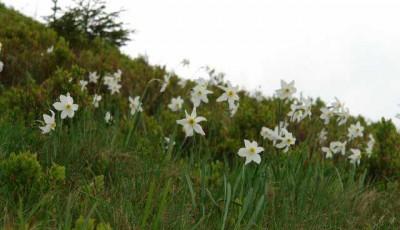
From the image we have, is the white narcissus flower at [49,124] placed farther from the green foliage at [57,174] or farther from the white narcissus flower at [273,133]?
the white narcissus flower at [273,133]

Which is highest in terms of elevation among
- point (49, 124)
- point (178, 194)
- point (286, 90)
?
point (286, 90)

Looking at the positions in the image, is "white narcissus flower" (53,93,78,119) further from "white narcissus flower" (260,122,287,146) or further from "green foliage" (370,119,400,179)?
"green foliage" (370,119,400,179)

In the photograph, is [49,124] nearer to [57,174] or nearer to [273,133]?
[57,174]

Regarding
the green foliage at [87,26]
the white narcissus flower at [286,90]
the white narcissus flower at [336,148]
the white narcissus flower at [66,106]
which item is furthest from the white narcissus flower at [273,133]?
the green foliage at [87,26]

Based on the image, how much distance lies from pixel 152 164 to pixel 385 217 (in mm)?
2161

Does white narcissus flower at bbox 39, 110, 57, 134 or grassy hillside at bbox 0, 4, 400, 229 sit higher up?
white narcissus flower at bbox 39, 110, 57, 134

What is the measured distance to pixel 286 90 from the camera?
504 cm

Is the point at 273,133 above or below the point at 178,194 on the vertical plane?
above

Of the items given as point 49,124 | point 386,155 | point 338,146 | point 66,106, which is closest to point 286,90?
point 338,146

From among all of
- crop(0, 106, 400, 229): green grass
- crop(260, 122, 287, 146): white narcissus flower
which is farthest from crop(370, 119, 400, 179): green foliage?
crop(260, 122, 287, 146): white narcissus flower

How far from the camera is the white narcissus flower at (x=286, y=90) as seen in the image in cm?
502

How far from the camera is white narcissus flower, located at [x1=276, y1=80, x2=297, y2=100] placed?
502 cm

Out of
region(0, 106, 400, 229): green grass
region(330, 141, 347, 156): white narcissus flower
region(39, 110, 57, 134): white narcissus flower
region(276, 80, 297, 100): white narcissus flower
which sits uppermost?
region(276, 80, 297, 100): white narcissus flower

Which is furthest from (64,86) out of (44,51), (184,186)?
(44,51)
